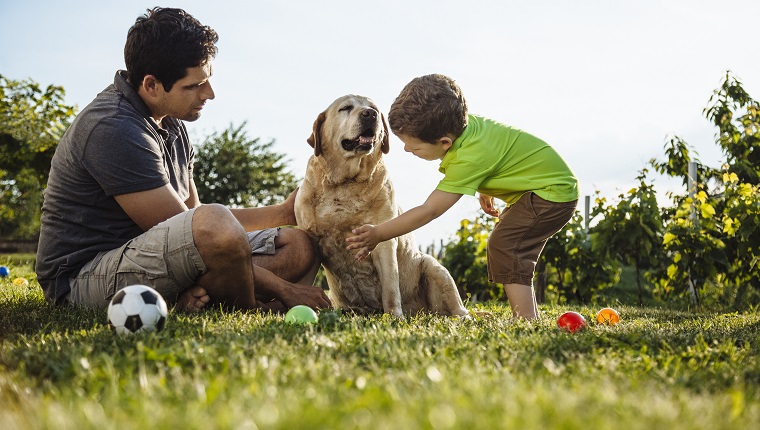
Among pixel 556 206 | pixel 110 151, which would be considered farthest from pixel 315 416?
pixel 556 206

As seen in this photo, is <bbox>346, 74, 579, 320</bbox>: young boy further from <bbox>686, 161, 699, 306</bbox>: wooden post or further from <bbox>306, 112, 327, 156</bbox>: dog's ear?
<bbox>686, 161, 699, 306</bbox>: wooden post

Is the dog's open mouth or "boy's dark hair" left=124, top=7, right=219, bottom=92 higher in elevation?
"boy's dark hair" left=124, top=7, right=219, bottom=92

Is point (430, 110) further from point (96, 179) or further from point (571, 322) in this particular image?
point (96, 179)

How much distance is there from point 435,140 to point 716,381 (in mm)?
2570

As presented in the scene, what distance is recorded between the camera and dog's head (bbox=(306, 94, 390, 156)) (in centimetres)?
484

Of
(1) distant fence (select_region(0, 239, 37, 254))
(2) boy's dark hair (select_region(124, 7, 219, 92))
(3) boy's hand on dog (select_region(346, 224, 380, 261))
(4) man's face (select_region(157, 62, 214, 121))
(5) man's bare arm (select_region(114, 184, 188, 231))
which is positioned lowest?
(1) distant fence (select_region(0, 239, 37, 254))

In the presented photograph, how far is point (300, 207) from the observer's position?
494 centimetres

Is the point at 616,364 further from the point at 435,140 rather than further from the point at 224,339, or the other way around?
the point at 435,140

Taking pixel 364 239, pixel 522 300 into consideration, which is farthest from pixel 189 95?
pixel 522 300

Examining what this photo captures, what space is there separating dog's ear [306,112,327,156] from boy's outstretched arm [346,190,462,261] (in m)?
1.00

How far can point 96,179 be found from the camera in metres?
3.82

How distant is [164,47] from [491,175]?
2.29 metres

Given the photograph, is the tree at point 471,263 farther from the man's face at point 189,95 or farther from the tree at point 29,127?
the tree at point 29,127

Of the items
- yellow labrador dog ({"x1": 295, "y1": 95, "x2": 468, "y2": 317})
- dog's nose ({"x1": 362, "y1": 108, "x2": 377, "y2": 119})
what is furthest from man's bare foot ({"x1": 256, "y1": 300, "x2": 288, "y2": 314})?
dog's nose ({"x1": 362, "y1": 108, "x2": 377, "y2": 119})
